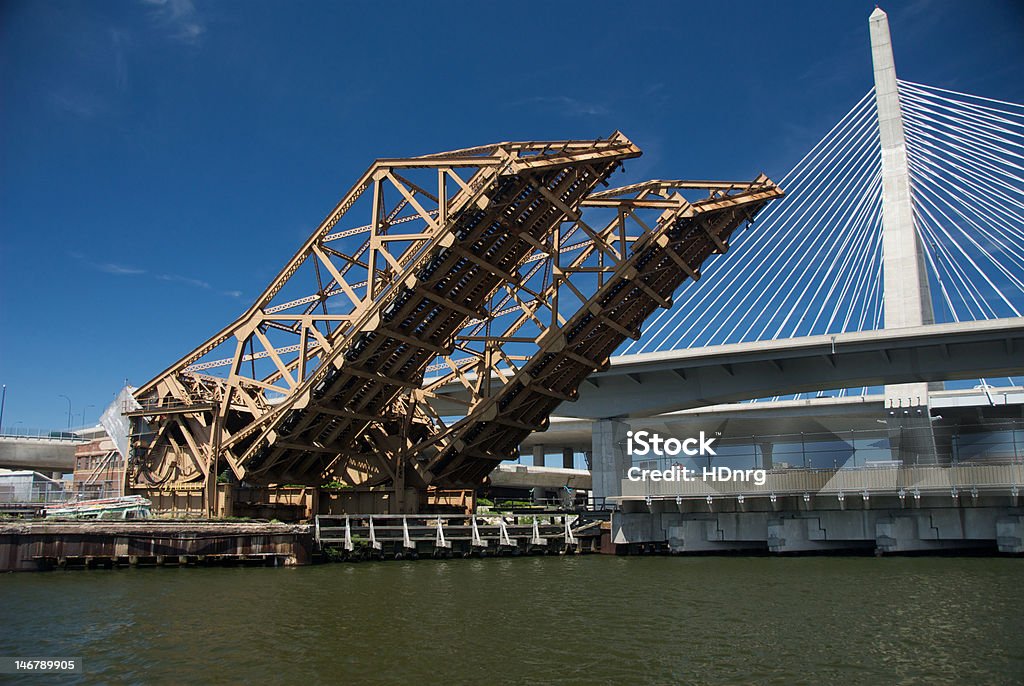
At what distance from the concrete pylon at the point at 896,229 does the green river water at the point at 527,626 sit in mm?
14683

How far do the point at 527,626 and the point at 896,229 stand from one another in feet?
109

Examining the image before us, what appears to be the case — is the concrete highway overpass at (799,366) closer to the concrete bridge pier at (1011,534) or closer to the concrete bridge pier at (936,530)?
the concrete bridge pier at (936,530)

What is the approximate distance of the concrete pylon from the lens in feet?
131

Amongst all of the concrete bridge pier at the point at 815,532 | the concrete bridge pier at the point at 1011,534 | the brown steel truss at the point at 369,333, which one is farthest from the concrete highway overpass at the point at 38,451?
the concrete bridge pier at the point at 1011,534

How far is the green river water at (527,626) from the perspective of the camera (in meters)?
12.7

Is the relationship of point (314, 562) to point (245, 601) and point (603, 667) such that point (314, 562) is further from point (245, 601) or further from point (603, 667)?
point (603, 667)

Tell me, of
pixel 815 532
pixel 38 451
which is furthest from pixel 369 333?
pixel 38 451

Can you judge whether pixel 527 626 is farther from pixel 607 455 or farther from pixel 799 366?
pixel 799 366

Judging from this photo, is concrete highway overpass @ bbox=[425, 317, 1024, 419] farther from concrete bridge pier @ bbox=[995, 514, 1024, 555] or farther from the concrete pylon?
concrete bridge pier @ bbox=[995, 514, 1024, 555]

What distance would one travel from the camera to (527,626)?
53.6ft

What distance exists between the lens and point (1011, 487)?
88.4ft

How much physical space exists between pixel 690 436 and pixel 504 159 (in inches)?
581

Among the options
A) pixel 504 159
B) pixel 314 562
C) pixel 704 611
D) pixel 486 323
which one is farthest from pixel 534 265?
pixel 704 611

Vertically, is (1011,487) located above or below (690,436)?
below
